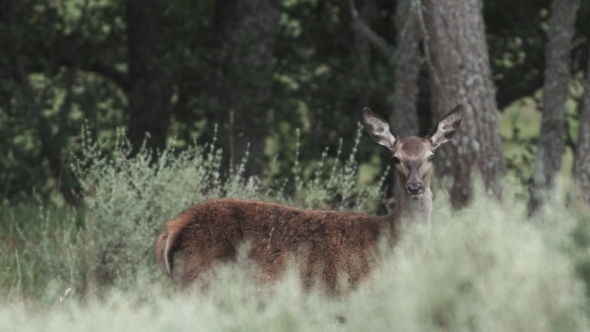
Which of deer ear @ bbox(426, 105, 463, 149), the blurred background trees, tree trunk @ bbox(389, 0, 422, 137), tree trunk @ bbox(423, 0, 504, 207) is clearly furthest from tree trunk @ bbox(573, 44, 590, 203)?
deer ear @ bbox(426, 105, 463, 149)

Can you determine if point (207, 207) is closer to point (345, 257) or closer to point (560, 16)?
point (345, 257)

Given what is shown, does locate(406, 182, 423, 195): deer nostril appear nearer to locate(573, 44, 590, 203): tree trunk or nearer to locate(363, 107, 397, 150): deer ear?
locate(363, 107, 397, 150): deer ear

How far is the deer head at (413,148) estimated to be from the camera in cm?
694

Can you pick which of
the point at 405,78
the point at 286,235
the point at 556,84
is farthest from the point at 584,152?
the point at 286,235

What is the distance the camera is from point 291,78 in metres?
13.0

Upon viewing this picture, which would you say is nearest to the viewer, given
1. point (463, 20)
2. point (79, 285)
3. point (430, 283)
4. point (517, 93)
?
point (430, 283)

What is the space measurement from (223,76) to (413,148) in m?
5.65

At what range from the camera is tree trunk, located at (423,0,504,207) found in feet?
31.9

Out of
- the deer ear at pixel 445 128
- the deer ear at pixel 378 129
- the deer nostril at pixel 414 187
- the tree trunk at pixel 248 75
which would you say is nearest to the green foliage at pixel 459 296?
the deer nostril at pixel 414 187

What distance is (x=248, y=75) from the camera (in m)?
12.3

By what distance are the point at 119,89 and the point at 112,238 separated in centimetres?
599

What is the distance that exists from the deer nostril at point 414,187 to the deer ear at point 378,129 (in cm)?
62

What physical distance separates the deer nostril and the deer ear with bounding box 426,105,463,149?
21.1 inches

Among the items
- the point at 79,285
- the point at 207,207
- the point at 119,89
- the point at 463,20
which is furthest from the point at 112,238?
the point at 119,89
